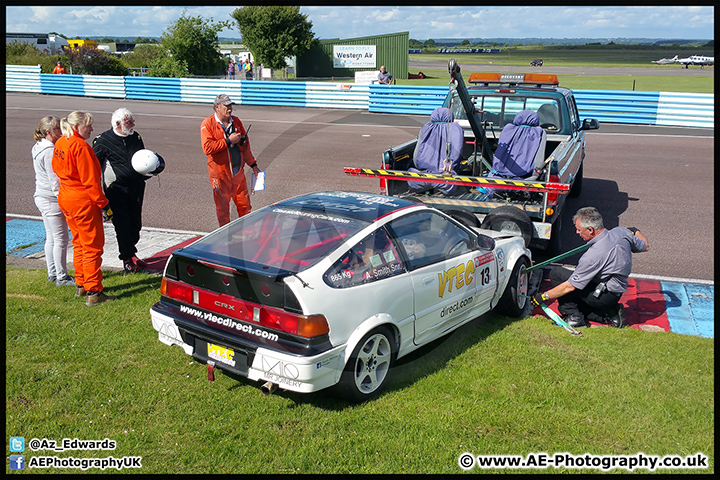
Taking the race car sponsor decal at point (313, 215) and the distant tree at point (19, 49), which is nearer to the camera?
the race car sponsor decal at point (313, 215)

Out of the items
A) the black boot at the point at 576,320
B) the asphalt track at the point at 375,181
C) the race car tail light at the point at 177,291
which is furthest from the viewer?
the asphalt track at the point at 375,181

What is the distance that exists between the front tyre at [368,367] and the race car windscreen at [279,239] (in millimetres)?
761

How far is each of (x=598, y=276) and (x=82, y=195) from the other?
5285mm

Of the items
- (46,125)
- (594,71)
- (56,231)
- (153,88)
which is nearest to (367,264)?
(56,231)

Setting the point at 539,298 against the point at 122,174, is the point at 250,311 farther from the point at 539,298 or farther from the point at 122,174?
the point at 122,174

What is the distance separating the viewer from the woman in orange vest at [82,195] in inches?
227

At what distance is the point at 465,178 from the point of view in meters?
7.67

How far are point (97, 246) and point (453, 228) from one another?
3.68m

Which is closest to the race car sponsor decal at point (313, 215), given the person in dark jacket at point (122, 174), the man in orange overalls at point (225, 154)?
the person in dark jacket at point (122, 174)

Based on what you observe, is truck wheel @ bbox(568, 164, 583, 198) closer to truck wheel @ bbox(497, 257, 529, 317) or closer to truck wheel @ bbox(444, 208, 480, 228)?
truck wheel @ bbox(444, 208, 480, 228)

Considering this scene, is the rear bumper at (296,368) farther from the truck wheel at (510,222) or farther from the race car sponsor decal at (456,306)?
the truck wheel at (510,222)

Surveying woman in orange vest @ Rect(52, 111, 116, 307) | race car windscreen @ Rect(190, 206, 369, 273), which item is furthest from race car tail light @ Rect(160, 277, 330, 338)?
woman in orange vest @ Rect(52, 111, 116, 307)

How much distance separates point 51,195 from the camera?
6.43 m

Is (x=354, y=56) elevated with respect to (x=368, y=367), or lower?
elevated
